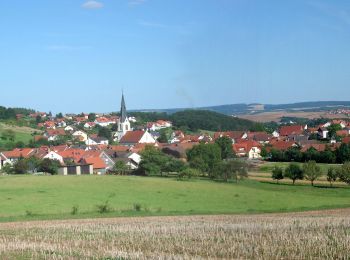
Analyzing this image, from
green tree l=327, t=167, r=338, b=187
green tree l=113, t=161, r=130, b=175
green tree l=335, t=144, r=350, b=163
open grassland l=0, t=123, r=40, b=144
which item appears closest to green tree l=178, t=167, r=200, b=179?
green tree l=113, t=161, r=130, b=175

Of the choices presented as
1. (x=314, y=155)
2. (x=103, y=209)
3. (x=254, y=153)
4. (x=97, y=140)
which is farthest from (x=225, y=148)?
(x=103, y=209)

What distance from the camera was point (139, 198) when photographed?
151 ft

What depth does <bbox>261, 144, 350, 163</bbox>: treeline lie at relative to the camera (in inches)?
3511

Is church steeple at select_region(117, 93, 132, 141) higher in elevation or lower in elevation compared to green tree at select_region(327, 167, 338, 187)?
higher

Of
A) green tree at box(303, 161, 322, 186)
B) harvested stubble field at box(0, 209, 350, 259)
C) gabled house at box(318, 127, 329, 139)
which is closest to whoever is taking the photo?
harvested stubble field at box(0, 209, 350, 259)

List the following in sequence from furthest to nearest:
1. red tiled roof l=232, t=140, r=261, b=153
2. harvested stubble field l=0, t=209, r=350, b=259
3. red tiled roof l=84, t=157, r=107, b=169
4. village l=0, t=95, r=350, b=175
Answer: red tiled roof l=232, t=140, r=261, b=153, village l=0, t=95, r=350, b=175, red tiled roof l=84, t=157, r=107, b=169, harvested stubble field l=0, t=209, r=350, b=259

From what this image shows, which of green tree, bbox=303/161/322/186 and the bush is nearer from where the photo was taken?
the bush

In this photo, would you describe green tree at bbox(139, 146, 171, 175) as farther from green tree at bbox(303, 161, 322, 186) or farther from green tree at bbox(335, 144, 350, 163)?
green tree at bbox(335, 144, 350, 163)

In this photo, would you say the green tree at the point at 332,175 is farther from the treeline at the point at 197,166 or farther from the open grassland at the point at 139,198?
the treeline at the point at 197,166

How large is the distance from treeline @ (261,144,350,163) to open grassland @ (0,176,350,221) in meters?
29.3

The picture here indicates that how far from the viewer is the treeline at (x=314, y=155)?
89169mm

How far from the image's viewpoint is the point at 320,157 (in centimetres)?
9144

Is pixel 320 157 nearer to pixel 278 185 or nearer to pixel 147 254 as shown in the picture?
pixel 278 185

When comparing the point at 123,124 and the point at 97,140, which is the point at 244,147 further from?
the point at 97,140
